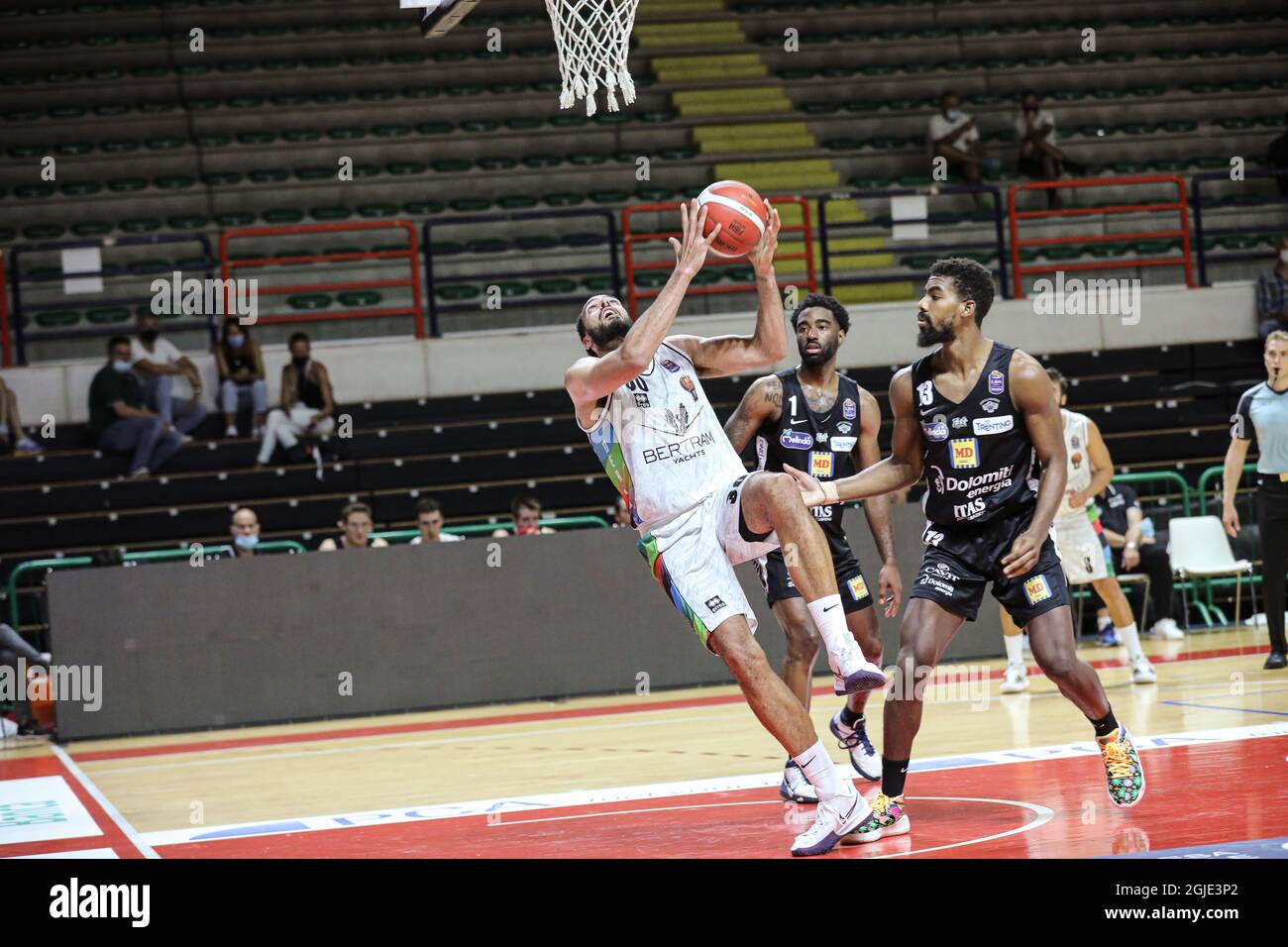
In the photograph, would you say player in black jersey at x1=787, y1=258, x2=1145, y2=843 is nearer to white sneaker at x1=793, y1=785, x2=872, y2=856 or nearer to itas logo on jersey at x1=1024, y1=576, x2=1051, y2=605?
itas logo on jersey at x1=1024, y1=576, x2=1051, y2=605

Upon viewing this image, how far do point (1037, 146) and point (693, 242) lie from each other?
16662 mm

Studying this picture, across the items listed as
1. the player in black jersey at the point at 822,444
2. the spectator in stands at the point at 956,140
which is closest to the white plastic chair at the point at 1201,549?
the player in black jersey at the point at 822,444

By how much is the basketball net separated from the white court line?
4.03 metres

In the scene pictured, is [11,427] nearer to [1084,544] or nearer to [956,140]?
[1084,544]

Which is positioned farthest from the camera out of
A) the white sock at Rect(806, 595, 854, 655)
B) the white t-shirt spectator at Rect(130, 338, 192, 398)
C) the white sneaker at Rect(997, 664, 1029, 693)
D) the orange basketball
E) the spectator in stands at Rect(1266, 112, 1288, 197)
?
the spectator in stands at Rect(1266, 112, 1288, 197)

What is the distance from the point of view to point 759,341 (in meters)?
6.20

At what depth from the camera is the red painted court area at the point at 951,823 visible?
18.0 ft

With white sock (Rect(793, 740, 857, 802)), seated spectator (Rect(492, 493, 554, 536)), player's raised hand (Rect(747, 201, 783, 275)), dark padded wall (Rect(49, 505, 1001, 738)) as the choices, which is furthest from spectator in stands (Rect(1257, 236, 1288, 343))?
white sock (Rect(793, 740, 857, 802))

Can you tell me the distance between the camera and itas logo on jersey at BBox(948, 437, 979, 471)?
6.07m

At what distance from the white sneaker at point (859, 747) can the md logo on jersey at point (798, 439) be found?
4.12 feet

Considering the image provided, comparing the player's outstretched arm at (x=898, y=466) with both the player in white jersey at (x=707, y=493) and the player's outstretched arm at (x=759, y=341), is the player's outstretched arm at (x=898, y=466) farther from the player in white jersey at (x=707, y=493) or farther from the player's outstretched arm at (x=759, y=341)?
the player's outstretched arm at (x=759, y=341)

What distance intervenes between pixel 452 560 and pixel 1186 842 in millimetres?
8066

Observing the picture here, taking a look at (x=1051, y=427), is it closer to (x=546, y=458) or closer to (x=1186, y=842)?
(x=1186, y=842)
